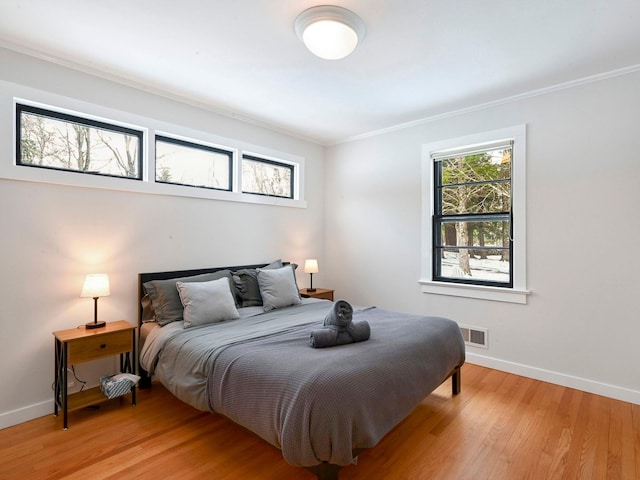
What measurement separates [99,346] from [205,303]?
0.79 meters

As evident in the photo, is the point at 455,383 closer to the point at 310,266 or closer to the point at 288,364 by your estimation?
the point at 288,364

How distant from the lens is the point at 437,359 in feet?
7.62

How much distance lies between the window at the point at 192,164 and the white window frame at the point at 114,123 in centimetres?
8

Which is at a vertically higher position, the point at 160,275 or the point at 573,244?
the point at 573,244

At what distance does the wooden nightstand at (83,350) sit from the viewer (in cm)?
234

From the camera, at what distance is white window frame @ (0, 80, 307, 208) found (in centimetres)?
237

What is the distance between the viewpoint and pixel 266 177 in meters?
4.25

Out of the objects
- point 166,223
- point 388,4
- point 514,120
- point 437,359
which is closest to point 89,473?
point 166,223

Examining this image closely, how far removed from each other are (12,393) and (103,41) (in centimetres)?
258

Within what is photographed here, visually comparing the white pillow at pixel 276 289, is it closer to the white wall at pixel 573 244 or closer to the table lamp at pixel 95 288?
the table lamp at pixel 95 288

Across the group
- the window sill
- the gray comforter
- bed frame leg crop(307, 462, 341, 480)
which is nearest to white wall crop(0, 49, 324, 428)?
the gray comforter

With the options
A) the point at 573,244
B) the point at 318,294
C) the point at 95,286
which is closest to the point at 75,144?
the point at 95,286

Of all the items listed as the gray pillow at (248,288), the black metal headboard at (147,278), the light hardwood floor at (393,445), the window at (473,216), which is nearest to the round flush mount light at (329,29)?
the window at (473,216)

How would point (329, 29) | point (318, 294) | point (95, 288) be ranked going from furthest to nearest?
point (318, 294), point (95, 288), point (329, 29)
